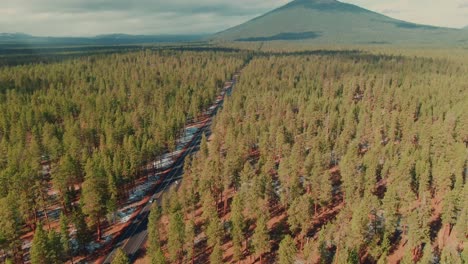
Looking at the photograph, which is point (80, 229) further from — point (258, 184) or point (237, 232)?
point (258, 184)

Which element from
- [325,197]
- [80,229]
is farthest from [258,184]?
[80,229]

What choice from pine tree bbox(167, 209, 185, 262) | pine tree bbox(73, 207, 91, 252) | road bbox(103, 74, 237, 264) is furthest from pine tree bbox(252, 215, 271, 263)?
pine tree bbox(73, 207, 91, 252)

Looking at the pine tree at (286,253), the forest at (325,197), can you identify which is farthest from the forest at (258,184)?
the forest at (325,197)

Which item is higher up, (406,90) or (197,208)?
(406,90)

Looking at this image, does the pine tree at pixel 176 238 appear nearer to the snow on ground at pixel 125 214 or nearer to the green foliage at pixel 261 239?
the green foliage at pixel 261 239

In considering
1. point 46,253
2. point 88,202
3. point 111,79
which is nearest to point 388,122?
point 88,202

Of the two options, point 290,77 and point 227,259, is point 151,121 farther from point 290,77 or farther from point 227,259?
point 290,77

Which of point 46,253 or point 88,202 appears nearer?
point 46,253

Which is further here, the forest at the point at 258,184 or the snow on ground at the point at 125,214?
the snow on ground at the point at 125,214
